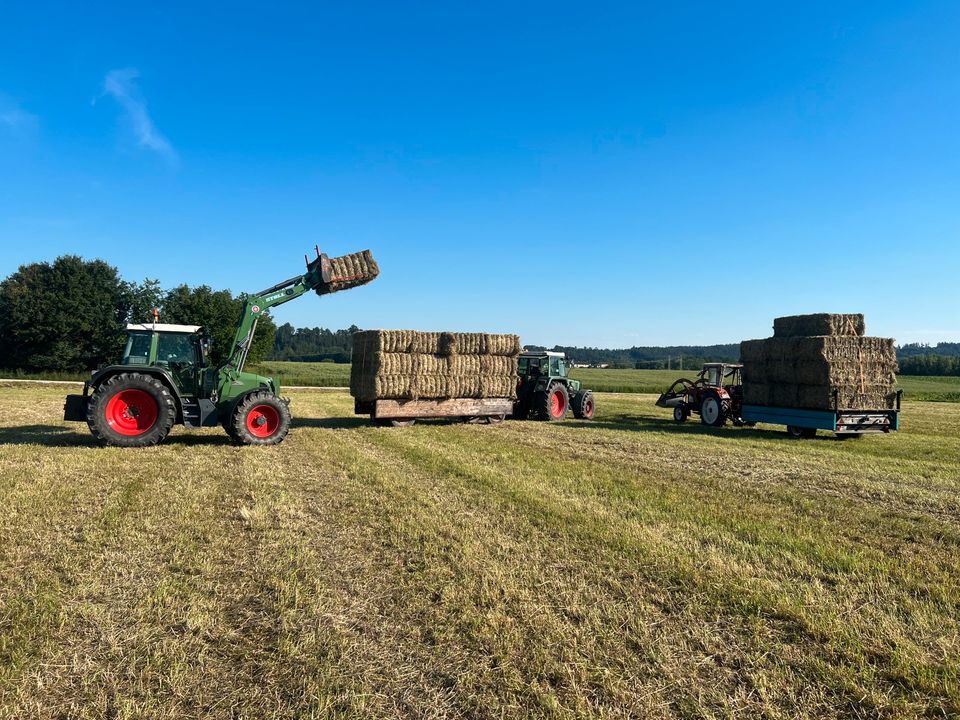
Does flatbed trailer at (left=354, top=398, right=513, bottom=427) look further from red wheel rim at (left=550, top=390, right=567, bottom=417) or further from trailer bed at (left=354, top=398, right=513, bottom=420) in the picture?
red wheel rim at (left=550, top=390, right=567, bottom=417)

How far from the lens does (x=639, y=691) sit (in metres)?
2.81

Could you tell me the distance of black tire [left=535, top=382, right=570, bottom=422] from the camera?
1727 centimetres

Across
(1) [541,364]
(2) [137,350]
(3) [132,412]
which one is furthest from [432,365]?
(3) [132,412]

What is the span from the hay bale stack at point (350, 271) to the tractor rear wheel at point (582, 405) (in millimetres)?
8430

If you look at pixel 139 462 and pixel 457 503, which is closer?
pixel 457 503

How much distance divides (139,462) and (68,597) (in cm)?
538

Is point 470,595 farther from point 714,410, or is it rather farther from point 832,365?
point 714,410

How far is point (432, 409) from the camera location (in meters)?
15.0

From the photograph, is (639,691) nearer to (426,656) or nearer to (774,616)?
(426,656)

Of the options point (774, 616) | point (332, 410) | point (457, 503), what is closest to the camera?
point (774, 616)

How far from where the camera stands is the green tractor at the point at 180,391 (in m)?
9.99

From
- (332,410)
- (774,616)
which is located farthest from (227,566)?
(332,410)

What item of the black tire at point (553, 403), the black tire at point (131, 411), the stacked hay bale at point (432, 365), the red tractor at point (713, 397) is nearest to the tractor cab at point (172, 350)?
the black tire at point (131, 411)

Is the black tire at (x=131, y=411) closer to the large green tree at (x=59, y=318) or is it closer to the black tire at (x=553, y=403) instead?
the black tire at (x=553, y=403)
